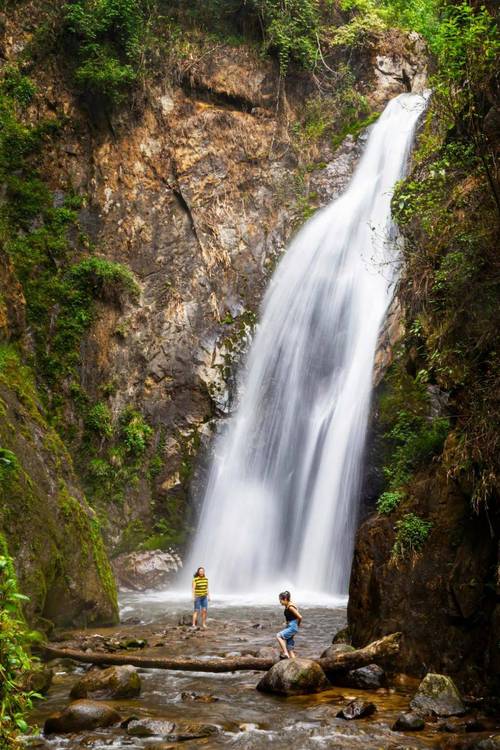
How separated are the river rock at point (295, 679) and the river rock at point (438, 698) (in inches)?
46.0

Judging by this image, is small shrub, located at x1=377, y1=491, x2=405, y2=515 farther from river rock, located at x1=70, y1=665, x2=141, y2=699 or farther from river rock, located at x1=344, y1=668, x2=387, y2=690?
river rock, located at x1=70, y1=665, x2=141, y2=699

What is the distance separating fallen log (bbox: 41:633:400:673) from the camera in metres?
7.07

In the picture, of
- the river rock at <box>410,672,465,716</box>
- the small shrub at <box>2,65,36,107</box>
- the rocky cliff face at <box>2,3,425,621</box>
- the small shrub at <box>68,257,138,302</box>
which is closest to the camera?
the river rock at <box>410,672,465,716</box>

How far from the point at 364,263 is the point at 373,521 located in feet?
39.5

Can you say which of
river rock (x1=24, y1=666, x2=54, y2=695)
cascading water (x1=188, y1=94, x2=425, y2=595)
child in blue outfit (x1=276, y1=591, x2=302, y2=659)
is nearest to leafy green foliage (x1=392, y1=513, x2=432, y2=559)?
child in blue outfit (x1=276, y1=591, x2=302, y2=659)

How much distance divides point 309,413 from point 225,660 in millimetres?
9553

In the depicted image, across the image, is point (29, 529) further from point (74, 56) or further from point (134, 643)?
point (74, 56)

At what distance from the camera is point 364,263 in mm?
19109

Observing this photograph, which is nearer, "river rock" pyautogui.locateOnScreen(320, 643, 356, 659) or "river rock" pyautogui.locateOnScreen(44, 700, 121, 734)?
"river rock" pyautogui.locateOnScreen(44, 700, 121, 734)

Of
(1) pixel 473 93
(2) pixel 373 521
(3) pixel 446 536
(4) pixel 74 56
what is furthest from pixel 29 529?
(4) pixel 74 56

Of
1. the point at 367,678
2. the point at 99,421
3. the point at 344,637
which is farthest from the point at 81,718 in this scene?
the point at 99,421

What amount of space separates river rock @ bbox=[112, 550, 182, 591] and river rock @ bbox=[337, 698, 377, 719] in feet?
34.0

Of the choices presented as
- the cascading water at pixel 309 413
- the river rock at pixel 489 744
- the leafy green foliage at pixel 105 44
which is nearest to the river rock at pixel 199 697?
the river rock at pixel 489 744

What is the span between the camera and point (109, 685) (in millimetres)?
6957
